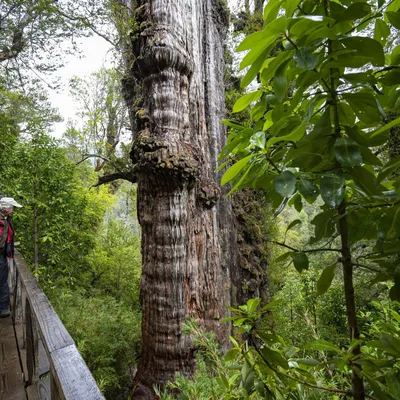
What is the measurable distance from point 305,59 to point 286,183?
0.82 ft

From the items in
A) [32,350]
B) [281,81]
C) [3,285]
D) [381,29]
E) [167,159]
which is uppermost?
[167,159]

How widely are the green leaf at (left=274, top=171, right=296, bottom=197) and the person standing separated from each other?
421cm

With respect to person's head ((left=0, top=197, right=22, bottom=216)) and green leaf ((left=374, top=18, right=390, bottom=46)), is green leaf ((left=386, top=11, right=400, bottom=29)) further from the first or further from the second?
person's head ((left=0, top=197, right=22, bottom=216))

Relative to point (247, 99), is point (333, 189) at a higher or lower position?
lower

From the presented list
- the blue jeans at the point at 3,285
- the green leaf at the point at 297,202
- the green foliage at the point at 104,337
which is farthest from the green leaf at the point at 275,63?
the blue jeans at the point at 3,285

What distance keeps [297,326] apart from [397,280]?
578 centimetres

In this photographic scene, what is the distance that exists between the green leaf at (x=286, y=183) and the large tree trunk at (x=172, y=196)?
236 cm

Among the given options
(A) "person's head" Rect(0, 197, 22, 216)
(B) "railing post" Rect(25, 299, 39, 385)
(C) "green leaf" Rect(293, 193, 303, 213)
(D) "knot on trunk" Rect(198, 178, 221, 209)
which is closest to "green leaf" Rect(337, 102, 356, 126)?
(C) "green leaf" Rect(293, 193, 303, 213)

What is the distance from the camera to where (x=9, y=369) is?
2.83 metres

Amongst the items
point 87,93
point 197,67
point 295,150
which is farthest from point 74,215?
point 87,93

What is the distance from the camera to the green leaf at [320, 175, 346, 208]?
0.56 m

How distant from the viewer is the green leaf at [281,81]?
613 mm

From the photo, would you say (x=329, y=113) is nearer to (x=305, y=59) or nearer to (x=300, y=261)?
(x=305, y=59)

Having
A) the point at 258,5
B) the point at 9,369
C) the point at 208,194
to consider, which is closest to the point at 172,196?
the point at 208,194
